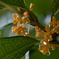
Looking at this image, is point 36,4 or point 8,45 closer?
point 8,45

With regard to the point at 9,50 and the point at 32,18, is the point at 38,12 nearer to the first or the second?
the point at 32,18

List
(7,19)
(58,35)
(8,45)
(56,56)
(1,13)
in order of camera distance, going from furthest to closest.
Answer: (1,13), (7,19), (56,56), (58,35), (8,45)

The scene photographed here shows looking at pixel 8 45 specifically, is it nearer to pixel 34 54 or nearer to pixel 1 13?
pixel 34 54

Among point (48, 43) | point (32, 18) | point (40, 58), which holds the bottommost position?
point (40, 58)

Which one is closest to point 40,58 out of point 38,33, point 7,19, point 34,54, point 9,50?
point 34,54

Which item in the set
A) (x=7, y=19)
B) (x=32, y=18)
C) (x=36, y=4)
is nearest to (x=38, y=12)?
(x=36, y=4)

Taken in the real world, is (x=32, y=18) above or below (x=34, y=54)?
above

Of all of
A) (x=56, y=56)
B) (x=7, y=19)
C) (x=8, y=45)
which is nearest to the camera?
(x=8, y=45)
